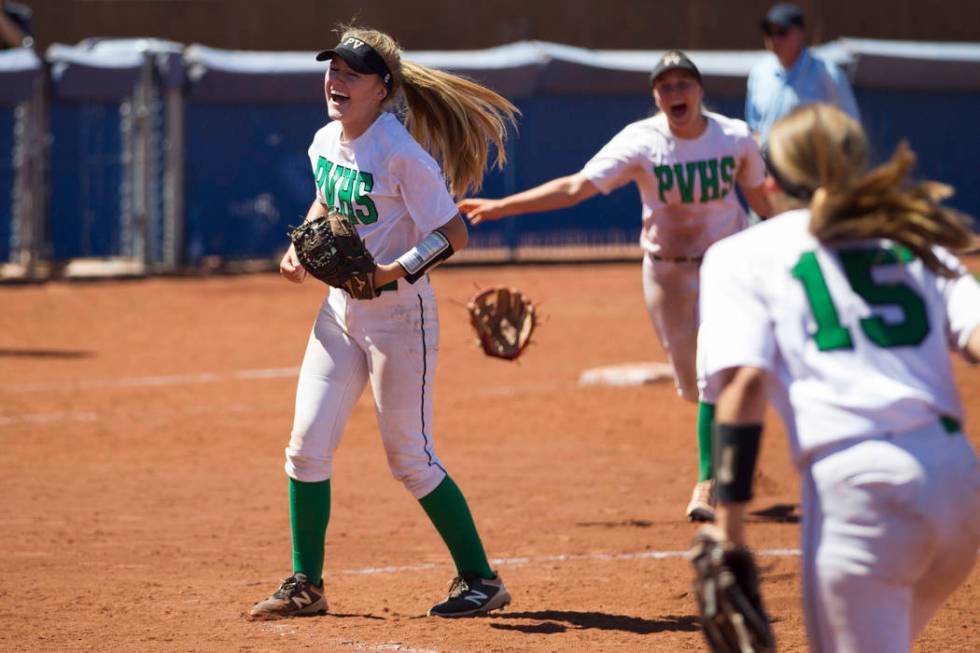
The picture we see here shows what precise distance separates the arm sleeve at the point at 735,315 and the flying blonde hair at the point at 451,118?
2.61 meters

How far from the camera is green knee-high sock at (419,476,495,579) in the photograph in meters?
5.88

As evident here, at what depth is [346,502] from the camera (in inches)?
330

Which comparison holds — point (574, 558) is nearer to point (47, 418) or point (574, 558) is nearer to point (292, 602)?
point (292, 602)

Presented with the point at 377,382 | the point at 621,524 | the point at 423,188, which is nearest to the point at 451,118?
the point at 423,188

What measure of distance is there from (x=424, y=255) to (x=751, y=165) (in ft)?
8.22

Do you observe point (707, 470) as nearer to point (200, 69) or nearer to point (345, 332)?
point (345, 332)

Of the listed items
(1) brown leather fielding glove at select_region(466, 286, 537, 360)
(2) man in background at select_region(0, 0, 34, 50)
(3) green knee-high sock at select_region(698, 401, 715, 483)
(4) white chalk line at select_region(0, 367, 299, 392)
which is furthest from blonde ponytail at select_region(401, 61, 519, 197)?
(2) man in background at select_region(0, 0, 34, 50)

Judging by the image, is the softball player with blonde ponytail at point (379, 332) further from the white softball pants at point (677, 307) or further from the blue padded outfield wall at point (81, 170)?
the blue padded outfield wall at point (81, 170)

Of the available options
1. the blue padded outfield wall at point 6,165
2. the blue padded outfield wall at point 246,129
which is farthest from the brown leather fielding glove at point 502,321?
the blue padded outfield wall at point 6,165

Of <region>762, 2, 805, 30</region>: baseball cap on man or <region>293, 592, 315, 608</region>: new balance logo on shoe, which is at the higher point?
<region>762, 2, 805, 30</region>: baseball cap on man

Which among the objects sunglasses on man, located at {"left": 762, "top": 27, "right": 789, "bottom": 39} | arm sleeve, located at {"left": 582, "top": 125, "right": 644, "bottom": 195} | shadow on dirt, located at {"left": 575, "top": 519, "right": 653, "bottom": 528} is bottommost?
shadow on dirt, located at {"left": 575, "top": 519, "right": 653, "bottom": 528}

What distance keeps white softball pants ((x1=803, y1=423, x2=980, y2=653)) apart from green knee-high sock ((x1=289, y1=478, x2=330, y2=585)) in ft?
9.39

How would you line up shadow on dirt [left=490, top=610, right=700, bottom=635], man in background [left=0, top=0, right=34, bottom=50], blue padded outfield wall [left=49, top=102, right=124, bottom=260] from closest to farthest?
shadow on dirt [left=490, top=610, right=700, bottom=635], blue padded outfield wall [left=49, top=102, right=124, bottom=260], man in background [left=0, top=0, right=34, bottom=50]

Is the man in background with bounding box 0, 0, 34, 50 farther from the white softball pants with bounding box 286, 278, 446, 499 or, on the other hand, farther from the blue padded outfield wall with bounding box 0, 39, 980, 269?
the white softball pants with bounding box 286, 278, 446, 499
